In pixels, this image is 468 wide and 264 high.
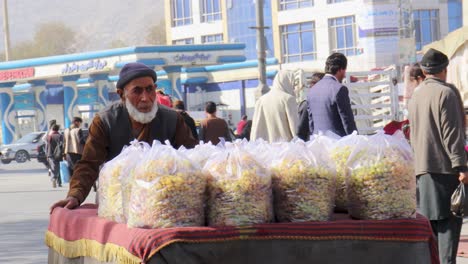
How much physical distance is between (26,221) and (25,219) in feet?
1.31

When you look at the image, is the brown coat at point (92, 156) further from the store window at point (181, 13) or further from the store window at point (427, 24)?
the store window at point (181, 13)

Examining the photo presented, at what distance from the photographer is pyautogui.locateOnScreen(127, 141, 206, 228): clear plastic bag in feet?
16.4

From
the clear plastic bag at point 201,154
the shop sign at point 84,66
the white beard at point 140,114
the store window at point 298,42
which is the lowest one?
the clear plastic bag at point 201,154

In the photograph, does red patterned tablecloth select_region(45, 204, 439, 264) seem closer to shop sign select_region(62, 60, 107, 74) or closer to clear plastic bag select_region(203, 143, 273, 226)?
clear plastic bag select_region(203, 143, 273, 226)

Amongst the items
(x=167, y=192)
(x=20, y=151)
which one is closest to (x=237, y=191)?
(x=167, y=192)

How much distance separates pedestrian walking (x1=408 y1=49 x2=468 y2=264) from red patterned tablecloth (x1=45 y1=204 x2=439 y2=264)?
2467mm

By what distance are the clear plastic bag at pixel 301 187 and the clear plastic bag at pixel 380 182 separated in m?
0.13

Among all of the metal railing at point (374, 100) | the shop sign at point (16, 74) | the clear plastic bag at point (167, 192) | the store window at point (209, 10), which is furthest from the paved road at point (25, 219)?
the store window at point (209, 10)

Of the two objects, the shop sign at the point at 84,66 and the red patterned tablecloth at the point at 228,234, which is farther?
the shop sign at the point at 84,66

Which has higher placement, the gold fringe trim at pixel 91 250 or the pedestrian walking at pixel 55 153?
the gold fringe trim at pixel 91 250

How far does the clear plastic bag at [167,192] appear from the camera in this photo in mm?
4992

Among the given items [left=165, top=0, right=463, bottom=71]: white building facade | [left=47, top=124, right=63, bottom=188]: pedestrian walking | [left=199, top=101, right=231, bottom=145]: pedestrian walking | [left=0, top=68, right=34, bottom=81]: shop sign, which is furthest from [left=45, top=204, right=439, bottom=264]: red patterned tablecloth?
[left=0, top=68, right=34, bottom=81]: shop sign

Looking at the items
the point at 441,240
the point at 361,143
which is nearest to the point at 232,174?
the point at 361,143

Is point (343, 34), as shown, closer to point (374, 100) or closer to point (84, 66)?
point (84, 66)
